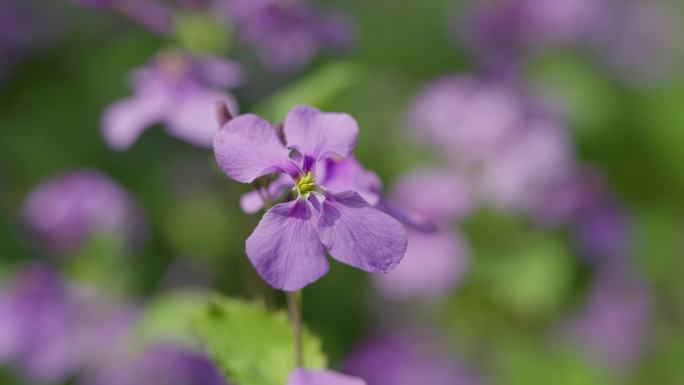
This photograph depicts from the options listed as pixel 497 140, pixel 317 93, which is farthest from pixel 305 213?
pixel 497 140

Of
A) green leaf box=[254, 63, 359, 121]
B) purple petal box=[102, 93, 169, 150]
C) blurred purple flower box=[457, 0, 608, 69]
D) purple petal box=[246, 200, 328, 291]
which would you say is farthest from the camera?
blurred purple flower box=[457, 0, 608, 69]

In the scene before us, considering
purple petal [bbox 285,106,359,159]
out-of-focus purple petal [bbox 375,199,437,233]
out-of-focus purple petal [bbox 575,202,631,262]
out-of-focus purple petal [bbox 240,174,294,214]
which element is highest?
purple petal [bbox 285,106,359,159]

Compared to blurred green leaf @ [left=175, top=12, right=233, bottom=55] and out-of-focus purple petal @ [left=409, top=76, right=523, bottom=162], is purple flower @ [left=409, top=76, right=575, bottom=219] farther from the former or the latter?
blurred green leaf @ [left=175, top=12, right=233, bottom=55]

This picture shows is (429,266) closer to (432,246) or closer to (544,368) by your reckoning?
(432,246)

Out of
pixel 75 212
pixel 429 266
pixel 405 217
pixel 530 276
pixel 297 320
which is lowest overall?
pixel 75 212

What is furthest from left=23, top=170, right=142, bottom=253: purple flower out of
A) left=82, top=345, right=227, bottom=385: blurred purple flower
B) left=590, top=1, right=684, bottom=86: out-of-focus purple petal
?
left=590, top=1, right=684, bottom=86: out-of-focus purple petal

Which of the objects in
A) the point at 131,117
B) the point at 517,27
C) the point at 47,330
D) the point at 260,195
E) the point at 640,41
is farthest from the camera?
the point at 640,41

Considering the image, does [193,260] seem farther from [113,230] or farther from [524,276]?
[524,276]

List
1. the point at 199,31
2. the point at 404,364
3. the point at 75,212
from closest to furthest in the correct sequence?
the point at 199,31 < the point at 75,212 < the point at 404,364
